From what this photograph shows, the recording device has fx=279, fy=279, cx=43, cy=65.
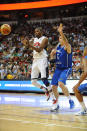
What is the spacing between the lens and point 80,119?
219 inches

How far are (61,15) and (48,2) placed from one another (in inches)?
212

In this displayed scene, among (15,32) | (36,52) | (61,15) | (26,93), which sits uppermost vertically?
(61,15)

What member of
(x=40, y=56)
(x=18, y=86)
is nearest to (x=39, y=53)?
(x=40, y=56)

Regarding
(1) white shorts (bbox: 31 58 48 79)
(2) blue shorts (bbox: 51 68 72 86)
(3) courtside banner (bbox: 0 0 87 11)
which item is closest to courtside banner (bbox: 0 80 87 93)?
(1) white shorts (bbox: 31 58 48 79)

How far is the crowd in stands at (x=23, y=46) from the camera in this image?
45.1 ft

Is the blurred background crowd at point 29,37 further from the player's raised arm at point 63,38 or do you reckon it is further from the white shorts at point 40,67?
the player's raised arm at point 63,38

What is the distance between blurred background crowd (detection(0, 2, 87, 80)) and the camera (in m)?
13.9

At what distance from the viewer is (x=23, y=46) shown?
1981 cm

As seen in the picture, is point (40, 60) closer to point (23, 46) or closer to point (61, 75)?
point (61, 75)

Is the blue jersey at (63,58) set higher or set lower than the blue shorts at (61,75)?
higher

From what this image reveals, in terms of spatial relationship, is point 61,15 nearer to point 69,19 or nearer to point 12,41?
point 69,19

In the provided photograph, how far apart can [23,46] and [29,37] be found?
199 centimetres

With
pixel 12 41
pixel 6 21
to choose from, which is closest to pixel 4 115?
pixel 12 41

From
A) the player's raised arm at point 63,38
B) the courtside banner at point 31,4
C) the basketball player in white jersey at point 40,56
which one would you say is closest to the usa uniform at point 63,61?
the player's raised arm at point 63,38
